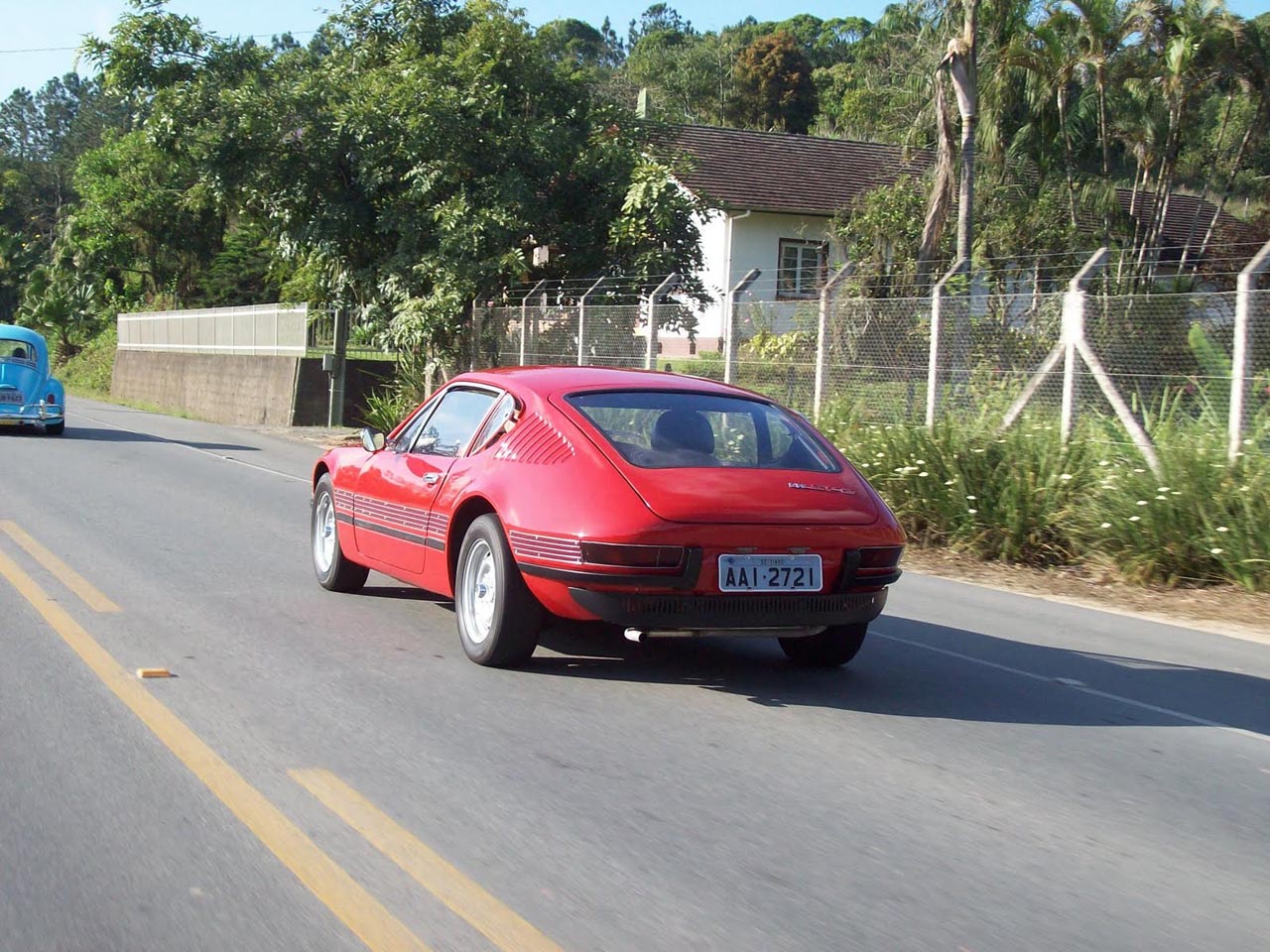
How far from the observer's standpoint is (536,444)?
686 centimetres

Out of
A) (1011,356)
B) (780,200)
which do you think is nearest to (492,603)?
(1011,356)

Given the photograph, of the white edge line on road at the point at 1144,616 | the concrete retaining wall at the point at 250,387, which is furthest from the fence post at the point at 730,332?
the concrete retaining wall at the point at 250,387

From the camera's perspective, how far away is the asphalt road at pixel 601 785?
3.84m

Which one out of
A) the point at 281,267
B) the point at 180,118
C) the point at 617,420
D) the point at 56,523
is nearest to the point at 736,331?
the point at 56,523

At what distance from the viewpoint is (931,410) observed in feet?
45.4

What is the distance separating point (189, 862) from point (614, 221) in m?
20.3

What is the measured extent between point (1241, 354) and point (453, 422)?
250 inches

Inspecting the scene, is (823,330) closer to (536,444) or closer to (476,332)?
(536,444)

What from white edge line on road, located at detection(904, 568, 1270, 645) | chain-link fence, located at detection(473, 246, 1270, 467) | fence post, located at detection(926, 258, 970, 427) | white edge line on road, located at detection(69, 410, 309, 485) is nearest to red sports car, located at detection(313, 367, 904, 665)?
white edge line on road, located at detection(904, 568, 1270, 645)

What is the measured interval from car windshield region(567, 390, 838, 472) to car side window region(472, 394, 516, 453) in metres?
0.35

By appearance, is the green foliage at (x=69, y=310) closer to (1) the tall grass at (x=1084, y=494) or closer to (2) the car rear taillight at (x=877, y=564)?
(1) the tall grass at (x=1084, y=494)

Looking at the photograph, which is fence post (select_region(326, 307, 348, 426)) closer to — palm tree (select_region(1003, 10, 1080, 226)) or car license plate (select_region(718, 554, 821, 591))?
palm tree (select_region(1003, 10, 1080, 226))

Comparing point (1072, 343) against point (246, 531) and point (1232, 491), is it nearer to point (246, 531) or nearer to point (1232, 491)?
point (1232, 491)

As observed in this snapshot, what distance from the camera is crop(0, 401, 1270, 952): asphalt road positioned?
12.6 ft
